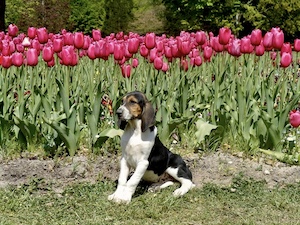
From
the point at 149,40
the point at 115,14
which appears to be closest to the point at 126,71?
the point at 149,40

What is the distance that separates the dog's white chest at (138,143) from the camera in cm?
407

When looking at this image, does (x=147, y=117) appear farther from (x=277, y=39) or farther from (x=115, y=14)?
(x=115, y=14)

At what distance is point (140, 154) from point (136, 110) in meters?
0.38

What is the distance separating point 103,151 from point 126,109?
3.71 ft

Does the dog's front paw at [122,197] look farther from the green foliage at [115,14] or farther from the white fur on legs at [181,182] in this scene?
the green foliage at [115,14]

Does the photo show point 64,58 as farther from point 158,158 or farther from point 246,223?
point 246,223

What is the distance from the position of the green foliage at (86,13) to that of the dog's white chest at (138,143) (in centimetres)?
2007

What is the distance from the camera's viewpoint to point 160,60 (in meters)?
5.06

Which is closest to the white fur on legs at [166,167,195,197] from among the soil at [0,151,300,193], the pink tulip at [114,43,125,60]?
the soil at [0,151,300,193]

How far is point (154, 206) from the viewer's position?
4023mm

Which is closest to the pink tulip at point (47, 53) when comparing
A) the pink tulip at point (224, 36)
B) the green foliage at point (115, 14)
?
the pink tulip at point (224, 36)

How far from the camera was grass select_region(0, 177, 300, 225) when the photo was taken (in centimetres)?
383

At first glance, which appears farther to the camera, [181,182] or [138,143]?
[181,182]

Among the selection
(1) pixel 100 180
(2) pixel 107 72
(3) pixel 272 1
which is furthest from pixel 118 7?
(1) pixel 100 180
